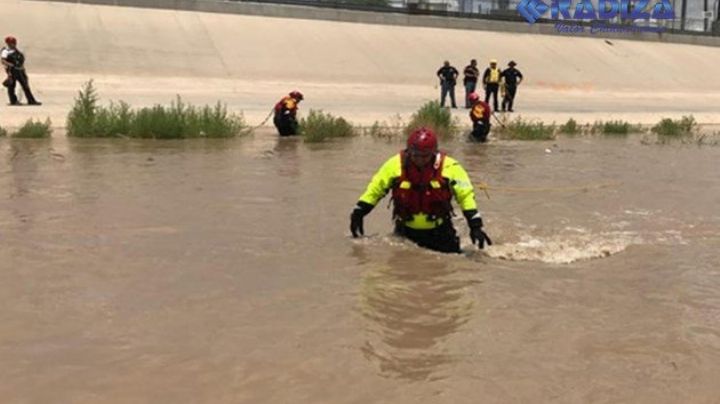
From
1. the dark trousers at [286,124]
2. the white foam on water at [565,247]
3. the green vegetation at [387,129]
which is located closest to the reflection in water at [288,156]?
the dark trousers at [286,124]

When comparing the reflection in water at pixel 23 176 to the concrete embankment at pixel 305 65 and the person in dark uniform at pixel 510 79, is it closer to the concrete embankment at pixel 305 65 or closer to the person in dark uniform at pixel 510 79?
the concrete embankment at pixel 305 65

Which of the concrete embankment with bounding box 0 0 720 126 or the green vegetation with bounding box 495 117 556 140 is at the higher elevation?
the concrete embankment with bounding box 0 0 720 126

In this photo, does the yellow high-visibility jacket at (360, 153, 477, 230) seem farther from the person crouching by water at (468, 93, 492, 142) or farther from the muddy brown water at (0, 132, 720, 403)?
the person crouching by water at (468, 93, 492, 142)

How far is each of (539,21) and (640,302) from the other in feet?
129

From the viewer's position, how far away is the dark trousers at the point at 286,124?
17328 millimetres

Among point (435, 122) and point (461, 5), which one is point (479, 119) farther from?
point (461, 5)

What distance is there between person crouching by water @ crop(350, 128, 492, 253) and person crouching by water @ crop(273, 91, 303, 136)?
1029 centimetres

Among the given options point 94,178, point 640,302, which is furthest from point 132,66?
point 640,302

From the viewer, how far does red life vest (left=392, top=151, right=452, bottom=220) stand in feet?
22.0

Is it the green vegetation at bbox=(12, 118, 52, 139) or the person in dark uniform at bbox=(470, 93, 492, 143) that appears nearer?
the green vegetation at bbox=(12, 118, 52, 139)

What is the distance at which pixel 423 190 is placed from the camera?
6789 mm

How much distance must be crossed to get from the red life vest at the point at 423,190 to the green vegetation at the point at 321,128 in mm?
10198

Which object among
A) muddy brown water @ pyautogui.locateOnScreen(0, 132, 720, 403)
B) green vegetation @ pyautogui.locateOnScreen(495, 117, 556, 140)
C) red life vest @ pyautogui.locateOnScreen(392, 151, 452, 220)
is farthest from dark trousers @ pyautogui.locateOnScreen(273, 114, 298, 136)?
red life vest @ pyautogui.locateOnScreen(392, 151, 452, 220)

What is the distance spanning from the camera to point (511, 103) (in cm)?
2480
